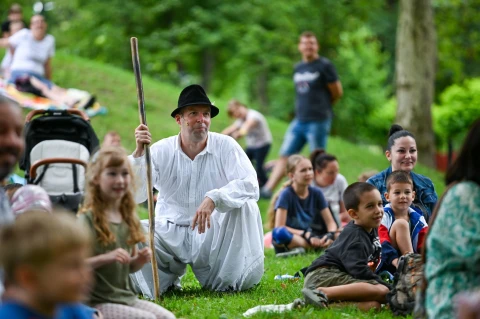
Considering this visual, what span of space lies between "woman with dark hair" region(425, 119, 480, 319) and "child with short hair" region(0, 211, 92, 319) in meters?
2.04

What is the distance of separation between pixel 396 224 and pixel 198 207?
170 cm

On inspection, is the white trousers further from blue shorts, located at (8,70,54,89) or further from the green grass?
blue shorts, located at (8,70,54,89)

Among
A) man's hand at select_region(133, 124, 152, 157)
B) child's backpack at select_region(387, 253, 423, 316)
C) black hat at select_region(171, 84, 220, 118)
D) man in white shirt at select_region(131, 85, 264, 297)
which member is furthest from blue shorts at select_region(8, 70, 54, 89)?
child's backpack at select_region(387, 253, 423, 316)

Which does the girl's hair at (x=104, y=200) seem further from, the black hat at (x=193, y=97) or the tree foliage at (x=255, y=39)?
the tree foliage at (x=255, y=39)

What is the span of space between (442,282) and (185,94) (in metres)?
3.46

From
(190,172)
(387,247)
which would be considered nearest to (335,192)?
(190,172)

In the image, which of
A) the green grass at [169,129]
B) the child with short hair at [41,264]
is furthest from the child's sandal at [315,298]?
the child with short hair at [41,264]

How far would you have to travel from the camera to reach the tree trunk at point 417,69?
19.4 m

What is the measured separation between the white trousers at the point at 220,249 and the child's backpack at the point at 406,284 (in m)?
1.56

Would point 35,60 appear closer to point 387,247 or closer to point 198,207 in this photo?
point 198,207

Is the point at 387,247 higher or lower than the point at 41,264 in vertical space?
lower

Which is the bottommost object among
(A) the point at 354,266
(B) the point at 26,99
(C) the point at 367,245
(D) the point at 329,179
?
(A) the point at 354,266

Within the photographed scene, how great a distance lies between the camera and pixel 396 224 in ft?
22.5

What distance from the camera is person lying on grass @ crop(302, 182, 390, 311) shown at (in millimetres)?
6305
